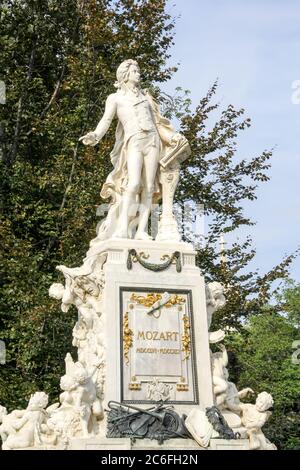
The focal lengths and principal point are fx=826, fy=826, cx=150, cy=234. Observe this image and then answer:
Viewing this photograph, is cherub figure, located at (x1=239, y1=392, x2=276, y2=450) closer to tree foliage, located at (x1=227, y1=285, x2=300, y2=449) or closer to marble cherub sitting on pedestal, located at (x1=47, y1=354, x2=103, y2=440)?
marble cherub sitting on pedestal, located at (x1=47, y1=354, x2=103, y2=440)

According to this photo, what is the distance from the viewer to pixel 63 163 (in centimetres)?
1858

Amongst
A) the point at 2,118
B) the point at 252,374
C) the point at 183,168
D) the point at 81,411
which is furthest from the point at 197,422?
the point at 252,374

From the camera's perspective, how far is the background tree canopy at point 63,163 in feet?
56.0

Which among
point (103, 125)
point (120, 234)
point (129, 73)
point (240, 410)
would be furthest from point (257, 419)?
point (129, 73)

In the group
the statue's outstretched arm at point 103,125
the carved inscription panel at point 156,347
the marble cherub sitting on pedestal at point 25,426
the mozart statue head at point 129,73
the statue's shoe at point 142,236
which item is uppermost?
the mozart statue head at point 129,73

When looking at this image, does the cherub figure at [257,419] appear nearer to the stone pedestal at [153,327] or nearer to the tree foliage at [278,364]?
the stone pedestal at [153,327]

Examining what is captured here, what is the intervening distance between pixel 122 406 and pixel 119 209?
299cm

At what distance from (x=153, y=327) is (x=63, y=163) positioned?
8.98m

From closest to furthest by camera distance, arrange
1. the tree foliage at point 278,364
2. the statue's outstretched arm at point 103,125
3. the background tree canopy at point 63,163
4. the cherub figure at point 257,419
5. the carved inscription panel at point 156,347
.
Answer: the carved inscription panel at point 156,347 < the cherub figure at point 257,419 < the statue's outstretched arm at point 103,125 < the background tree canopy at point 63,163 < the tree foliage at point 278,364

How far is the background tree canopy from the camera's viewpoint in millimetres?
17078

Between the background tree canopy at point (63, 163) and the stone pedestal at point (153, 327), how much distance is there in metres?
5.95

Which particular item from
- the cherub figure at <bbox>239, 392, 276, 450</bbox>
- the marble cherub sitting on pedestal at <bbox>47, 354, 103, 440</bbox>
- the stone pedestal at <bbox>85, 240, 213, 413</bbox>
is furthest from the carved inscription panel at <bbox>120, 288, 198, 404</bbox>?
the cherub figure at <bbox>239, 392, 276, 450</bbox>

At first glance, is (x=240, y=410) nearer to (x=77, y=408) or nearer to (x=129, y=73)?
(x=77, y=408)

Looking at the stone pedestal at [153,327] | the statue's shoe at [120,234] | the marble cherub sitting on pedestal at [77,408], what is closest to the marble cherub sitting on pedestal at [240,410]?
the stone pedestal at [153,327]
